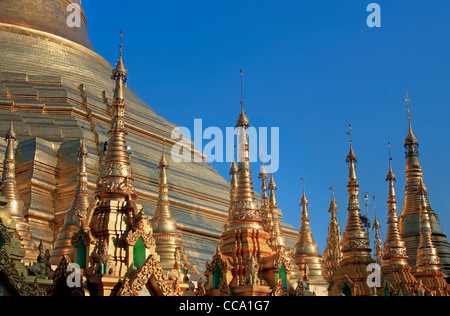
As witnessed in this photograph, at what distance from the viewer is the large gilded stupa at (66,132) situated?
28797 mm

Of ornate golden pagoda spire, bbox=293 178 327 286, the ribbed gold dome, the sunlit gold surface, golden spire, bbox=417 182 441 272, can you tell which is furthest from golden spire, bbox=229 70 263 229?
the ribbed gold dome

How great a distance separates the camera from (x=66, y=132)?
32.4 m

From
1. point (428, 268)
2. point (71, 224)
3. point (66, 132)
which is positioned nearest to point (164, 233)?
point (71, 224)

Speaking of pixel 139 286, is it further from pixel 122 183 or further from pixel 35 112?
pixel 35 112

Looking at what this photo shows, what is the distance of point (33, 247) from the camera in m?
21.6

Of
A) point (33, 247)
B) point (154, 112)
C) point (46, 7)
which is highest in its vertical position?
point (46, 7)

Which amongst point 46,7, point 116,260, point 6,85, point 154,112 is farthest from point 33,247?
point 46,7

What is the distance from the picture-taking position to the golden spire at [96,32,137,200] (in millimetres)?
13258

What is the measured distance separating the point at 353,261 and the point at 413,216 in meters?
11.0

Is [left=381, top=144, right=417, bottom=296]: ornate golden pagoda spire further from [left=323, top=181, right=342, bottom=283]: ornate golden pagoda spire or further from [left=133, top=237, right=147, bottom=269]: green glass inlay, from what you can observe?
[left=133, top=237, right=147, bottom=269]: green glass inlay

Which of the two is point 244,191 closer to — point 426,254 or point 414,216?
point 426,254

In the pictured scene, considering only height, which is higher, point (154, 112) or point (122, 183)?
point (154, 112)

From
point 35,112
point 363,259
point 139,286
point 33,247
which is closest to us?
point 139,286
